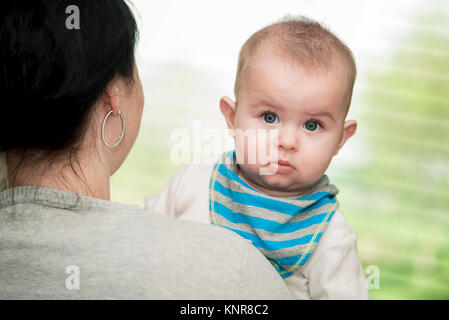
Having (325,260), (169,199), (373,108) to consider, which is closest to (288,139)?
(325,260)

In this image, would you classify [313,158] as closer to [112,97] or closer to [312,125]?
[312,125]

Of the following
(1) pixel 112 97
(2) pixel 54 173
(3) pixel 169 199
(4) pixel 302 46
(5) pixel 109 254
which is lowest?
(3) pixel 169 199

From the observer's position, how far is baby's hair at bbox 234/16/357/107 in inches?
60.0

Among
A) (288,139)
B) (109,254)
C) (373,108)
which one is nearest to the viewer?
(109,254)

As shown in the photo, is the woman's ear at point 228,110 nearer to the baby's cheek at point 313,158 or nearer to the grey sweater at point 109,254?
the baby's cheek at point 313,158

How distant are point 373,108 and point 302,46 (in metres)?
1.91

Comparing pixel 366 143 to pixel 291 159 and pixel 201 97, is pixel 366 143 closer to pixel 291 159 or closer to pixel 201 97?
pixel 201 97

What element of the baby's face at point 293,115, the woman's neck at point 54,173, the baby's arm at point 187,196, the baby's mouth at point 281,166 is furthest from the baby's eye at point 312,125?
the woman's neck at point 54,173

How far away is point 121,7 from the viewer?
1190 millimetres

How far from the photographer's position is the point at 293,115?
151 cm

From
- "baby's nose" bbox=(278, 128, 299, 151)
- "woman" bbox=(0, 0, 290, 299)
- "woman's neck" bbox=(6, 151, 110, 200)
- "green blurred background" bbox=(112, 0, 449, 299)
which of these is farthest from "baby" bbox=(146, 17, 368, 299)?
"green blurred background" bbox=(112, 0, 449, 299)

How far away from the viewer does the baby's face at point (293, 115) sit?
1.50 metres
